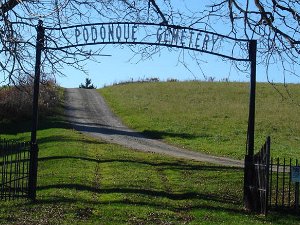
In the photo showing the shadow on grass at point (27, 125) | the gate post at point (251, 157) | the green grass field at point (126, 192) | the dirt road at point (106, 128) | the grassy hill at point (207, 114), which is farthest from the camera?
the shadow on grass at point (27, 125)

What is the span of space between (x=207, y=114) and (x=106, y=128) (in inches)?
391

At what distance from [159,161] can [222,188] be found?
696cm

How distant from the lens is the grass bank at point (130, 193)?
11445mm

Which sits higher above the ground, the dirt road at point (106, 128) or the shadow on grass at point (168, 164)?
the dirt road at point (106, 128)

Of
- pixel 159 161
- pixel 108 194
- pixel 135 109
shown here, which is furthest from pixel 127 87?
pixel 108 194

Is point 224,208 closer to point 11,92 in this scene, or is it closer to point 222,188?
point 222,188

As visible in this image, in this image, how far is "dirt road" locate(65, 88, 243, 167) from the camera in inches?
1082

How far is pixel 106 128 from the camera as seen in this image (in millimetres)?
38875

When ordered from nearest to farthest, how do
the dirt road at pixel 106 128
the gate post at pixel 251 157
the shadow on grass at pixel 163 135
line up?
the gate post at pixel 251 157, the dirt road at pixel 106 128, the shadow on grass at pixel 163 135

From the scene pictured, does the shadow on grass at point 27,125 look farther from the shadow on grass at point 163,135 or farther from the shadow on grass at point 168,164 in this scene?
the shadow on grass at point 168,164

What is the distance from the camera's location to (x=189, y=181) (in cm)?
1705

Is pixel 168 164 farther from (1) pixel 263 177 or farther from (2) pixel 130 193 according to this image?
(1) pixel 263 177

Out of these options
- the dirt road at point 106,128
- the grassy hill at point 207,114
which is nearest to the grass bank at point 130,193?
the dirt road at point 106,128

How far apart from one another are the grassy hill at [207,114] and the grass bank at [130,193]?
882 centimetres
